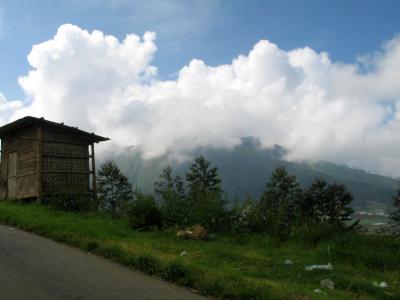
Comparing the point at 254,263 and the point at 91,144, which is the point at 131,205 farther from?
the point at 91,144

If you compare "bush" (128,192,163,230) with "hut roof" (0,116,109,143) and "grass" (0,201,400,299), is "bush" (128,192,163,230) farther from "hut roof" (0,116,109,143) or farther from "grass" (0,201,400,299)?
"hut roof" (0,116,109,143)

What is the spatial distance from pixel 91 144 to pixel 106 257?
1425 cm

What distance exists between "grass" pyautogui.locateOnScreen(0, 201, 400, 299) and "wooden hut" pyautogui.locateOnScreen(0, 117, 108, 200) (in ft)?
23.9

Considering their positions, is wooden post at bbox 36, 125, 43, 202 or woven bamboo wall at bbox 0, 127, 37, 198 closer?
wooden post at bbox 36, 125, 43, 202

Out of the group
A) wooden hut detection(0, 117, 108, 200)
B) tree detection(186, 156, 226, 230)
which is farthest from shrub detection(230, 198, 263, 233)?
wooden hut detection(0, 117, 108, 200)

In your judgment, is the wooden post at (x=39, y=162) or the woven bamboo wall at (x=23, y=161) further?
the woven bamboo wall at (x=23, y=161)

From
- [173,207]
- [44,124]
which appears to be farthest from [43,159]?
[173,207]

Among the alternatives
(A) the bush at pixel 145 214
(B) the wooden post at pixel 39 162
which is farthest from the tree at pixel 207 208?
(B) the wooden post at pixel 39 162

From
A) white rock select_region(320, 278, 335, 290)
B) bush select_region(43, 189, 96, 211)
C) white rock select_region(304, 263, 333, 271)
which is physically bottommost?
white rock select_region(320, 278, 335, 290)

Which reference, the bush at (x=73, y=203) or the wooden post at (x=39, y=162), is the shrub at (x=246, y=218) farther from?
the wooden post at (x=39, y=162)

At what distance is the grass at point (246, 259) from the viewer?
23.5ft

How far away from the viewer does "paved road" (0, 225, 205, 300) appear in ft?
21.5

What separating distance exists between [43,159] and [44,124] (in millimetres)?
1710

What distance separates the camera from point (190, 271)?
7766 mm
